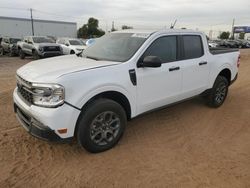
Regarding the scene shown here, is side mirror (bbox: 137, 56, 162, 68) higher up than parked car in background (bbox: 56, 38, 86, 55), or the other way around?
side mirror (bbox: 137, 56, 162, 68)

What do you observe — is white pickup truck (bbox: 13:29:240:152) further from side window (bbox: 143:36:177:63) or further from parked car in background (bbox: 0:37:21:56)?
parked car in background (bbox: 0:37:21:56)

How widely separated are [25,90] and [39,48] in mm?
13400

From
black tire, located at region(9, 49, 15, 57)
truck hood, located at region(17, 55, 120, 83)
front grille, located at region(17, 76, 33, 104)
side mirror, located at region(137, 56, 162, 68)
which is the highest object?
side mirror, located at region(137, 56, 162, 68)

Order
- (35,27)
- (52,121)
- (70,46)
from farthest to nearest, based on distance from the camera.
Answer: (35,27)
(70,46)
(52,121)

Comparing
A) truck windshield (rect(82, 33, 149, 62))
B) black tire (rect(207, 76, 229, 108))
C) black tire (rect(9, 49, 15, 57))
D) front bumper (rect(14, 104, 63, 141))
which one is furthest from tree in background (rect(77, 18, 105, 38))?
front bumper (rect(14, 104, 63, 141))

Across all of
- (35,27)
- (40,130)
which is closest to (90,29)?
(35,27)

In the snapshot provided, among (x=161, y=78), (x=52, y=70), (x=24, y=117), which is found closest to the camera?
(x=52, y=70)

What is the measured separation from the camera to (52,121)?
3.12 metres

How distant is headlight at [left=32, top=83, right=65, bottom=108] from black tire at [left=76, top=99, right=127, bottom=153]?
415mm

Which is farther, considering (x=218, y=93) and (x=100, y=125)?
(x=218, y=93)

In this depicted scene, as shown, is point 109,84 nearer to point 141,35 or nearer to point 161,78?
point 161,78

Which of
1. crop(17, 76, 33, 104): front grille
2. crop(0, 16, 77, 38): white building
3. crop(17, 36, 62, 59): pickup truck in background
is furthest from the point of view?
crop(0, 16, 77, 38): white building

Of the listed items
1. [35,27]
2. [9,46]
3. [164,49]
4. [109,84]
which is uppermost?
[35,27]

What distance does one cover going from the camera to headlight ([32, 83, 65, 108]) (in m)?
3.12
